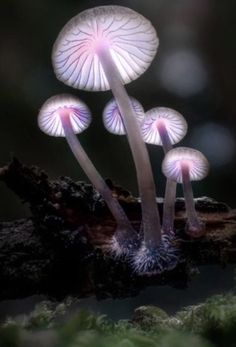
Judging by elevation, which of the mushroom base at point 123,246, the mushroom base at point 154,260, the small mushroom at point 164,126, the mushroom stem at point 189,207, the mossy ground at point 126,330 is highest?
the small mushroom at point 164,126

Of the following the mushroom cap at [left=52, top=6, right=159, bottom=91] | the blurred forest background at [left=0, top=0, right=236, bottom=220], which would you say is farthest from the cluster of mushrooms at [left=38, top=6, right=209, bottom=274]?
the blurred forest background at [left=0, top=0, right=236, bottom=220]

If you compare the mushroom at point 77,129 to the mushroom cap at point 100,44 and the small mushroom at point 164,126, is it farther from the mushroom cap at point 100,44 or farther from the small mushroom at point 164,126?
the small mushroom at point 164,126

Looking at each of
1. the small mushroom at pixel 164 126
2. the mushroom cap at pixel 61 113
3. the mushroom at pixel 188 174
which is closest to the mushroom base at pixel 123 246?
the mushroom at pixel 188 174

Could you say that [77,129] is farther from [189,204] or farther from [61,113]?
[189,204]

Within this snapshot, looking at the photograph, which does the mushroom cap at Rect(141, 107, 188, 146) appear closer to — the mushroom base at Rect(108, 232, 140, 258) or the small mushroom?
the small mushroom

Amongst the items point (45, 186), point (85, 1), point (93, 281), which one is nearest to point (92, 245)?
point (93, 281)

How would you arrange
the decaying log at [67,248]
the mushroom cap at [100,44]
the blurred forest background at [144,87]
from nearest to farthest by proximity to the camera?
the mushroom cap at [100,44]
the decaying log at [67,248]
the blurred forest background at [144,87]

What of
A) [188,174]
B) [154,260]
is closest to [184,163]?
[188,174]
